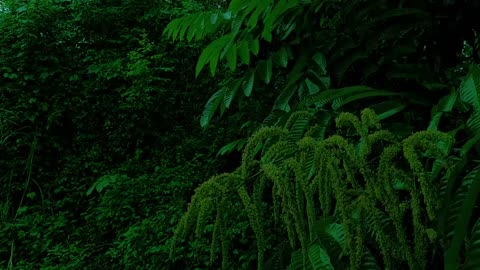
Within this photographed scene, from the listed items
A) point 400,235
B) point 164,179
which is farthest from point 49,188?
point 400,235

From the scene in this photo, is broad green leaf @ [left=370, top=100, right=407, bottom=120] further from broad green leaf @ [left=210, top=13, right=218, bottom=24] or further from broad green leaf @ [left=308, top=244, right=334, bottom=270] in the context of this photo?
broad green leaf @ [left=210, top=13, right=218, bottom=24]

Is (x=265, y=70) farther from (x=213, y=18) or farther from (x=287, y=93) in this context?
(x=213, y=18)

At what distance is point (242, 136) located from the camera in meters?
4.54

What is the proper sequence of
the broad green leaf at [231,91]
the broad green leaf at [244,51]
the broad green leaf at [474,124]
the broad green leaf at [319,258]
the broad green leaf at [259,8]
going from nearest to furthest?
the broad green leaf at [319,258] < the broad green leaf at [474,124] < the broad green leaf at [259,8] < the broad green leaf at [244,51] < the broad green leaf at [231,91]

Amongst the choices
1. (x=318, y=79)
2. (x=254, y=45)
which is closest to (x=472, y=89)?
(x=318, y=79)

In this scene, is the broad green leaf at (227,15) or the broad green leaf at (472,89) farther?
the broad green leaf at (227,15)

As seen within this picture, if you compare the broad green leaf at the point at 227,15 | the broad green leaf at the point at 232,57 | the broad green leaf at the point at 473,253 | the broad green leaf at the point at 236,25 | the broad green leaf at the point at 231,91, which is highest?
the broad green leaf at the point at 227,15

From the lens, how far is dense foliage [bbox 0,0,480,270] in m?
0.73

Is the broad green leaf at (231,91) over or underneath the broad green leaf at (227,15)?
underneath

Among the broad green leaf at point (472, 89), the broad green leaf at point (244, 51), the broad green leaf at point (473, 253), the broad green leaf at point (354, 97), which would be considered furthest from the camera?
the broad green leaf at point (244, 51)

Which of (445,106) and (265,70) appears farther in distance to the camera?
(265,70)

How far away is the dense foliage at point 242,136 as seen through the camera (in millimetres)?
735

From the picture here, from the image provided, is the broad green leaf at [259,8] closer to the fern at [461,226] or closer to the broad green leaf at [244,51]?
the broad green leaf at [244,51]

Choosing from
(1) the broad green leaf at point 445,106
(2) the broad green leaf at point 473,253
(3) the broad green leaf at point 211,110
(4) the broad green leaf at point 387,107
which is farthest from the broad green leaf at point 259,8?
(2) the broad green leaf at point 473,253
